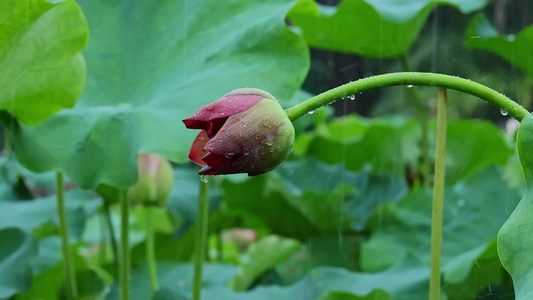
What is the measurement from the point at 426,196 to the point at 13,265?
638 mm

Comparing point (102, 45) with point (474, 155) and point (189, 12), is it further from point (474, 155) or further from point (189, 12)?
point (474, 155)

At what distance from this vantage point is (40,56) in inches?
27.6

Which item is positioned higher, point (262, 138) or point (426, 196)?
point (262, 138)

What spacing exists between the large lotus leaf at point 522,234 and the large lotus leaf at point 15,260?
71 centimetres

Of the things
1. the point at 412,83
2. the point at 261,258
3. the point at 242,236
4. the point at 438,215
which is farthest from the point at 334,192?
the point at 412,83

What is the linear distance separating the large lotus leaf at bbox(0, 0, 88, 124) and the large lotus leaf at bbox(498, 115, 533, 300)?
0.45 meters

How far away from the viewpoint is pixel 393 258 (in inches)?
43.6

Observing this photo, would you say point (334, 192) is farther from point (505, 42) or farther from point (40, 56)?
point (40, 56)

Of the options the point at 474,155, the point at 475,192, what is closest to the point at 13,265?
the point at 475,192

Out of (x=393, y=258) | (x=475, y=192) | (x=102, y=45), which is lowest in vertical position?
(x=393, y=258)

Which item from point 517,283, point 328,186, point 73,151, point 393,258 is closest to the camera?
point 517,283

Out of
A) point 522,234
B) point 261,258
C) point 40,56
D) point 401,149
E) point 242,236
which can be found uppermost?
point 40,56

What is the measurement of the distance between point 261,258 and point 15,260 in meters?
0.39

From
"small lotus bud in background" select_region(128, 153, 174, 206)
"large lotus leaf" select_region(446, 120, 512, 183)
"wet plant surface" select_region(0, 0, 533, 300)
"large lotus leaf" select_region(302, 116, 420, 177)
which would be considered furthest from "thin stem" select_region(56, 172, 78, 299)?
"large lotus leaf" select_region(446, 120, 512, 183)
